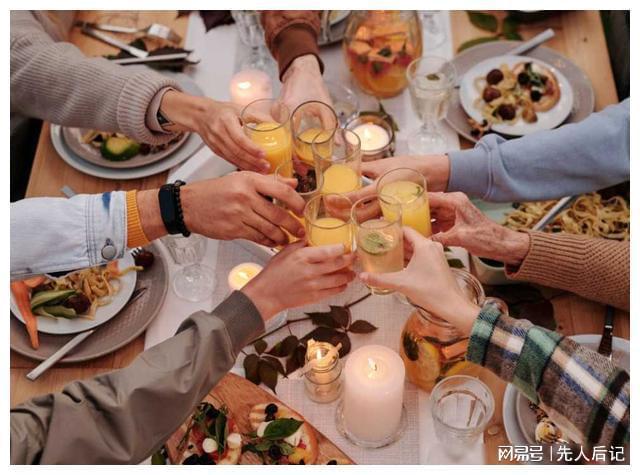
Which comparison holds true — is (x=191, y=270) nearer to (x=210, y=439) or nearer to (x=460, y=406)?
(x=210, y=439)

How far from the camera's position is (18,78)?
190 centimetres

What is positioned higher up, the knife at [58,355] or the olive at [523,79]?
the olive at [523,79]

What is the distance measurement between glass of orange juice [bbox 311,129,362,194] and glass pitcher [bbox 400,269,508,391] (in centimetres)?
31

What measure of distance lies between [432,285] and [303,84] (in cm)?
83

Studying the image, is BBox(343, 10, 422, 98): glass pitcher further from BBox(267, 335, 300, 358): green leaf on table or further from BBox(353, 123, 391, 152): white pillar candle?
BBox(267, 335, 300, 358): green leaf on table

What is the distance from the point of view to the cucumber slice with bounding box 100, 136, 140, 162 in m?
1.91

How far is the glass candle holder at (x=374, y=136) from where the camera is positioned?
180 centimetres

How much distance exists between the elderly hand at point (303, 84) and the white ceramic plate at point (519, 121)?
0.39 metres

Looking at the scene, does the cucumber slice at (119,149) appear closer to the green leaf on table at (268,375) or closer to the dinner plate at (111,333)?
the dinner plate at (111,333)

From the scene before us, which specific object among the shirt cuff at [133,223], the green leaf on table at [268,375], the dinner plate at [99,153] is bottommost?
the green leaf on table at [268,375]

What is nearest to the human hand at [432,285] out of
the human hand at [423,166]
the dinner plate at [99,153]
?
the human hand at [423,166]

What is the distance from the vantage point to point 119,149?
1.91 m

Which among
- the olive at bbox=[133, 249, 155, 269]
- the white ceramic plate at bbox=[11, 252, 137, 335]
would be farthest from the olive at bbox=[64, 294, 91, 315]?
the olive at bbox=[133, 249, 155, 269]
